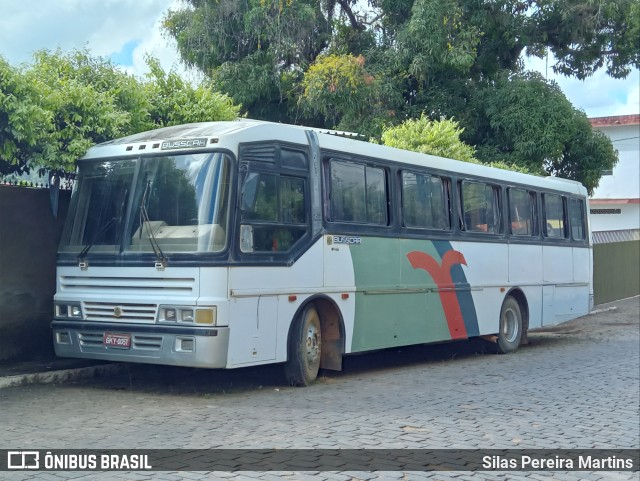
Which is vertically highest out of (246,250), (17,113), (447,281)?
(17,113)

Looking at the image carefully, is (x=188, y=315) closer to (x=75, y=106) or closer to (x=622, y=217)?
(x=75, y=106)

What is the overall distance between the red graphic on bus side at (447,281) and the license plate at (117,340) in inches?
191

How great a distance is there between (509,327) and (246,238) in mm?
7845

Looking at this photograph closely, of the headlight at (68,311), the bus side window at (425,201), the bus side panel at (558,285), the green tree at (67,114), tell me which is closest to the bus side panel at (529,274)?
the bus side panel at (558,285)

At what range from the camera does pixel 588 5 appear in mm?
24219

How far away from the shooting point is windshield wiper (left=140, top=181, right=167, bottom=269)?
9.86 m

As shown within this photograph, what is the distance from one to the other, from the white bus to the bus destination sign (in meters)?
0.02

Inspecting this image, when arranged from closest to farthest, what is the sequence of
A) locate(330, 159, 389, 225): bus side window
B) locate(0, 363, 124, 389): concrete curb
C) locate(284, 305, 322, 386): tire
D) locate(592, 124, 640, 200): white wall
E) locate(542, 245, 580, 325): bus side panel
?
locate(0, 363, 124, 389): concrete curb → locate(284, 305, 322, 386): tire → locate(330, 159, 389, 225): bus side window → locate(542, 245, 580, 325): bus side panel → locate(592, 124, 640, 200): white wall

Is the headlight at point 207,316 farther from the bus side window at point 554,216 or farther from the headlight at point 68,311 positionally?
the bus side window at point 554,216

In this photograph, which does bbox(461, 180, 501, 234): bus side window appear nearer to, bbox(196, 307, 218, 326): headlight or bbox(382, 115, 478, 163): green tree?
bbox(382, 115, 478, 163): green tree

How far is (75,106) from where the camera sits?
11.7 m

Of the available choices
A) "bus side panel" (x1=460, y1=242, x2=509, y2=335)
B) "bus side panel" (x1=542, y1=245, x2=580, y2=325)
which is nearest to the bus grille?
"bus side panel" (x1=460, y1=242, x2=509, y2=335)

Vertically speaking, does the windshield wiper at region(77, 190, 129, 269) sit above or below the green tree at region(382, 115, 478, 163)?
below

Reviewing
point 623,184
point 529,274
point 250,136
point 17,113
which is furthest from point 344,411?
point 623,184
